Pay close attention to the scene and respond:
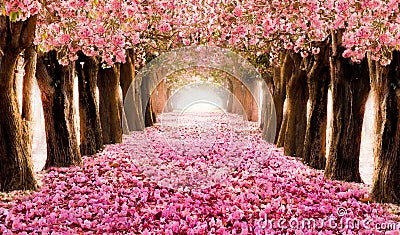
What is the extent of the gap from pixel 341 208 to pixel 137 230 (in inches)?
166

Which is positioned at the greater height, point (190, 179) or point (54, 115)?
point (54, 115)

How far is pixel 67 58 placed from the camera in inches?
561

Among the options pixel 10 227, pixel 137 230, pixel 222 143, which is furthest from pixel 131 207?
pixel 222 143

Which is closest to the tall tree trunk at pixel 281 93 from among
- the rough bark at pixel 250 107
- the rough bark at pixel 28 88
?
the rough bark at pixel 28 88

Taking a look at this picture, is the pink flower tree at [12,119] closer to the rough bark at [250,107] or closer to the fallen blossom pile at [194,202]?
the fallen blossom pile at [194,202]

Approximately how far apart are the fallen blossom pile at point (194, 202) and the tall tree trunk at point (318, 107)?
26.6 inches

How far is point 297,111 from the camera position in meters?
18.8

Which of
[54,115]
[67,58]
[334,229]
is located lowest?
[334,229]

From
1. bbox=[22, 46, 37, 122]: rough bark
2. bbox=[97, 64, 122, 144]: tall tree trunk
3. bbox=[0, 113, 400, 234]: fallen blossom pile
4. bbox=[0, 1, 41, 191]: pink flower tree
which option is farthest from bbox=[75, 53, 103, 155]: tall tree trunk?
bbox=[0, 1, 41, 191]: pink flower tree

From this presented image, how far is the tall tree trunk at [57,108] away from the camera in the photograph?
1458 cm

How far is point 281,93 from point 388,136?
13.4m

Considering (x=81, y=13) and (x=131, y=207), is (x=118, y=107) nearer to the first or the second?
(x=81, y=13)

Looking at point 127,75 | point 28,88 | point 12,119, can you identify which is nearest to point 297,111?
point 28,88

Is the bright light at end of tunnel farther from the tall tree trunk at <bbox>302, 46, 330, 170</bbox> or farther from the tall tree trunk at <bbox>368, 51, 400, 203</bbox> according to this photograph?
the tall tree trunk at <bbox>368, 51, 400, 203</bbox>
